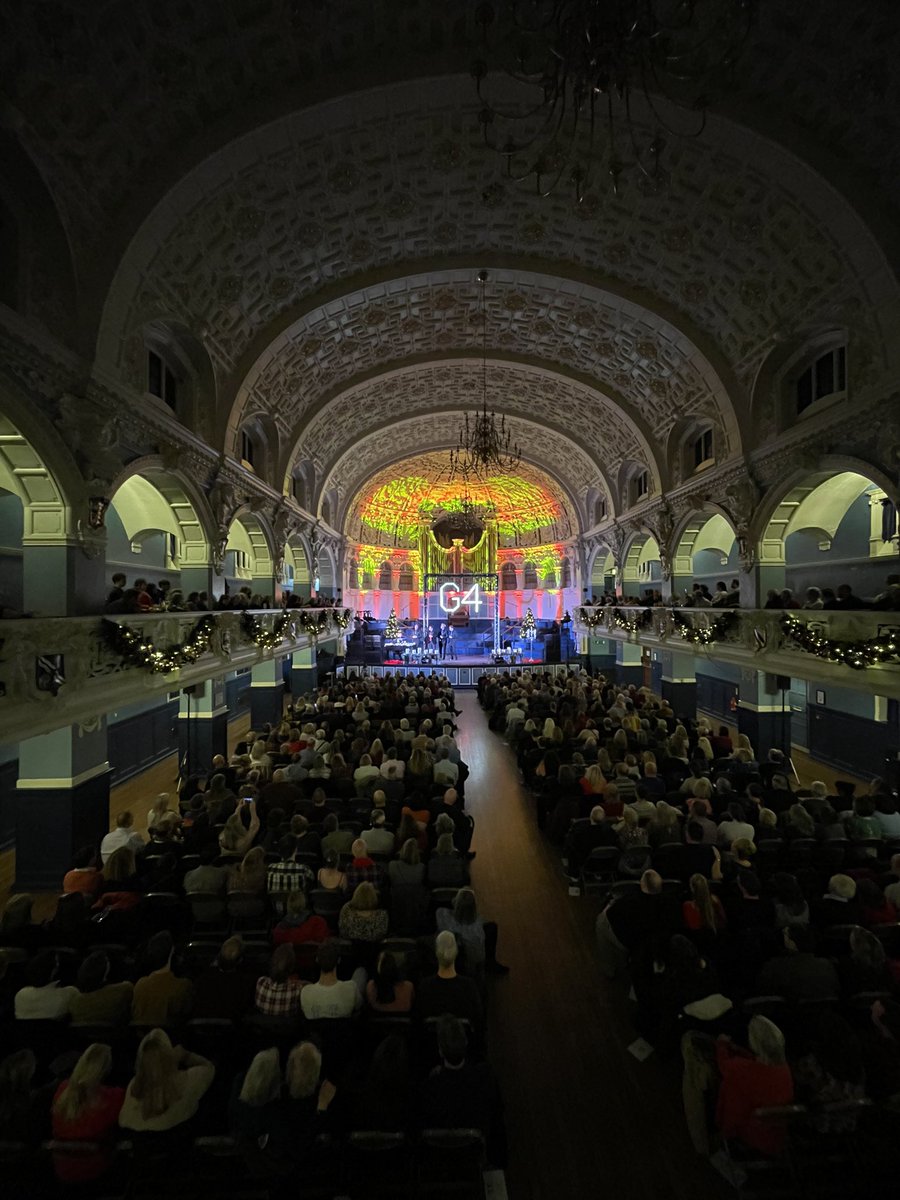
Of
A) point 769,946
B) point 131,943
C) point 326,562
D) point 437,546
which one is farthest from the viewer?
point 437,546

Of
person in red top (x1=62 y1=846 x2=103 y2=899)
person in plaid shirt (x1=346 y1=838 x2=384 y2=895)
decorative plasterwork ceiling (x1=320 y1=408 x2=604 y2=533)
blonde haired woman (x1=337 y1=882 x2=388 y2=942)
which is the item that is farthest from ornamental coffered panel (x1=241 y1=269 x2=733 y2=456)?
blonde haired woman (x1=337 y1=882 x2=388 y2=942)

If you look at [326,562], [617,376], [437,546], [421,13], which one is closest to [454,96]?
[421,13]

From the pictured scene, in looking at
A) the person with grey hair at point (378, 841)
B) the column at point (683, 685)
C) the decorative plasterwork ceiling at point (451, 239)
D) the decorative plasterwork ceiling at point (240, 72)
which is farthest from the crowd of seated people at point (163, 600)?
the column at point (683, 685)

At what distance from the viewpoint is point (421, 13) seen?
7008 mm

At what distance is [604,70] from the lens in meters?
4.58

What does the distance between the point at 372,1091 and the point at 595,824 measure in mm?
4327

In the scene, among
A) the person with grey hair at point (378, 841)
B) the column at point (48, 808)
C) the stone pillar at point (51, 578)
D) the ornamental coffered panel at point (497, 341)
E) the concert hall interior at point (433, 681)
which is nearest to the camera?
the concert hall interior at point (433, 681)

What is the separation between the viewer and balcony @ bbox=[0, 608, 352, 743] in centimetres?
607

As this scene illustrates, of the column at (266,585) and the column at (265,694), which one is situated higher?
the column at (266,585)

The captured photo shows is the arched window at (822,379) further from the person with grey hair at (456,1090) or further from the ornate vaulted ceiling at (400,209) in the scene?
the person with grey hair at (456,1090)

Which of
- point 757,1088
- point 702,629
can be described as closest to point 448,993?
point 757,1088

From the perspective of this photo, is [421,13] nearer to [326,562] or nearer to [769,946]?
[769,946]

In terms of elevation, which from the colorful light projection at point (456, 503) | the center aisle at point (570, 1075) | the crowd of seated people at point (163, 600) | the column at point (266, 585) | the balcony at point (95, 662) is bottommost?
the center aisle at point (570, 1075)

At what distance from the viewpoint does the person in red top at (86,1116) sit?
111 inches
